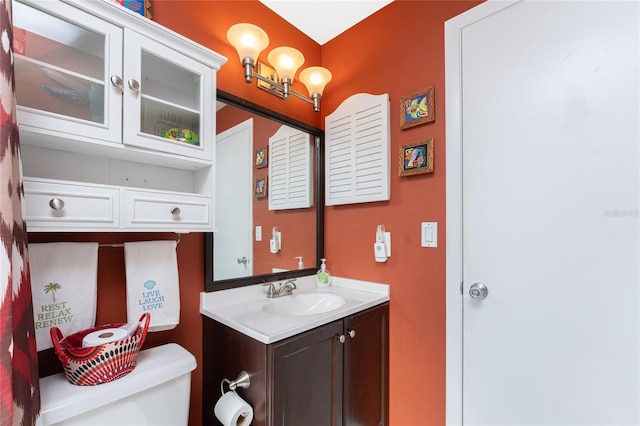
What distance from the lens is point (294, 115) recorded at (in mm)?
1741

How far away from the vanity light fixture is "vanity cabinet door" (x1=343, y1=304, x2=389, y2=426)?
1267 mm

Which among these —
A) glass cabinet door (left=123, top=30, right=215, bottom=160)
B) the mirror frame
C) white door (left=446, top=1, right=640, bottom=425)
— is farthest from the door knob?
glass cabinet door (left=123, top=30, right=215, bottom=160)

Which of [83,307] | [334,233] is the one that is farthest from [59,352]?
[334,233]

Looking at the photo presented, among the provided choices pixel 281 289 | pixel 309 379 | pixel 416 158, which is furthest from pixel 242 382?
pixel 416 158

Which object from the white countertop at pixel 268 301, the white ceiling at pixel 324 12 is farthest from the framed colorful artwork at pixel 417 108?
the white countertop at pixel 268 301

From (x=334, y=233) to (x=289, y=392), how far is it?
0.96 meters

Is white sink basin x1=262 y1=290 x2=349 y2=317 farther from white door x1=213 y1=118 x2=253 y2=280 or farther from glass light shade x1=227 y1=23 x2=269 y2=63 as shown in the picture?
glass light shade x1=227 y1=23 x2=269 y2=63

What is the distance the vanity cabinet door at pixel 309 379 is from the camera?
3.28ft

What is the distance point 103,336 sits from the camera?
872 mm

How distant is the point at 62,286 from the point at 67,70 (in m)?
0.66

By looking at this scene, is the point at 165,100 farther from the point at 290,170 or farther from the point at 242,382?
the point at 242,382

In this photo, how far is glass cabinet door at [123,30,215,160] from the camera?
0.88 m

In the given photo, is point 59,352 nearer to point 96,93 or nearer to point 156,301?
point 156,301

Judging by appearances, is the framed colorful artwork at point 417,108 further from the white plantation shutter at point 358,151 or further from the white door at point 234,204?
the white door at point 234,204
